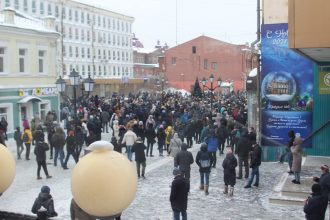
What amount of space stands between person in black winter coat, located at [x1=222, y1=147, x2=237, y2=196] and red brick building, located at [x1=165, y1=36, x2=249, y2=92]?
55.9 metres

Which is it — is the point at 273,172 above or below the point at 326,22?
below

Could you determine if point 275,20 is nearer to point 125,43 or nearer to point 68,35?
point 68,35

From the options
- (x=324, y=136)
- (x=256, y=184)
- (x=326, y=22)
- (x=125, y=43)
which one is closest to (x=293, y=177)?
(x=256, y=184)

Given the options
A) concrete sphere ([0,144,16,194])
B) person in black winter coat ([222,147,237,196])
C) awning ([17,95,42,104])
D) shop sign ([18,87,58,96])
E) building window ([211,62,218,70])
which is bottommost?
person in black winter coat ([222,147,237,196])

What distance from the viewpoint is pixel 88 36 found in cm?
7069

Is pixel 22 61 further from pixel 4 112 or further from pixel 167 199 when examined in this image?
pixel 167 199

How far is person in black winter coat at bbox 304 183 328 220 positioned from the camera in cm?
829

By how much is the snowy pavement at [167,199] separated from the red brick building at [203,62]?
2096 inches

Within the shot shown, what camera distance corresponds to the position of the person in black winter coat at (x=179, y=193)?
30.8 ft

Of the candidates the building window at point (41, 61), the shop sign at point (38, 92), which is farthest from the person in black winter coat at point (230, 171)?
the building window at point (41, 61)

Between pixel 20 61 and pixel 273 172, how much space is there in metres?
16.8

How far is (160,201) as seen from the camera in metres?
12.1

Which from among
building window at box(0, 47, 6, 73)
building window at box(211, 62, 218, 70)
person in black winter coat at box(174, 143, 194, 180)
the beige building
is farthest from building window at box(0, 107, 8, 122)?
building window at box(211, 62, 218, 70)

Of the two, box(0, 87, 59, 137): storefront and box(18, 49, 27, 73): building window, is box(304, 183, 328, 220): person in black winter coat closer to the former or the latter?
box(0, 87, 59, 137): storefront
